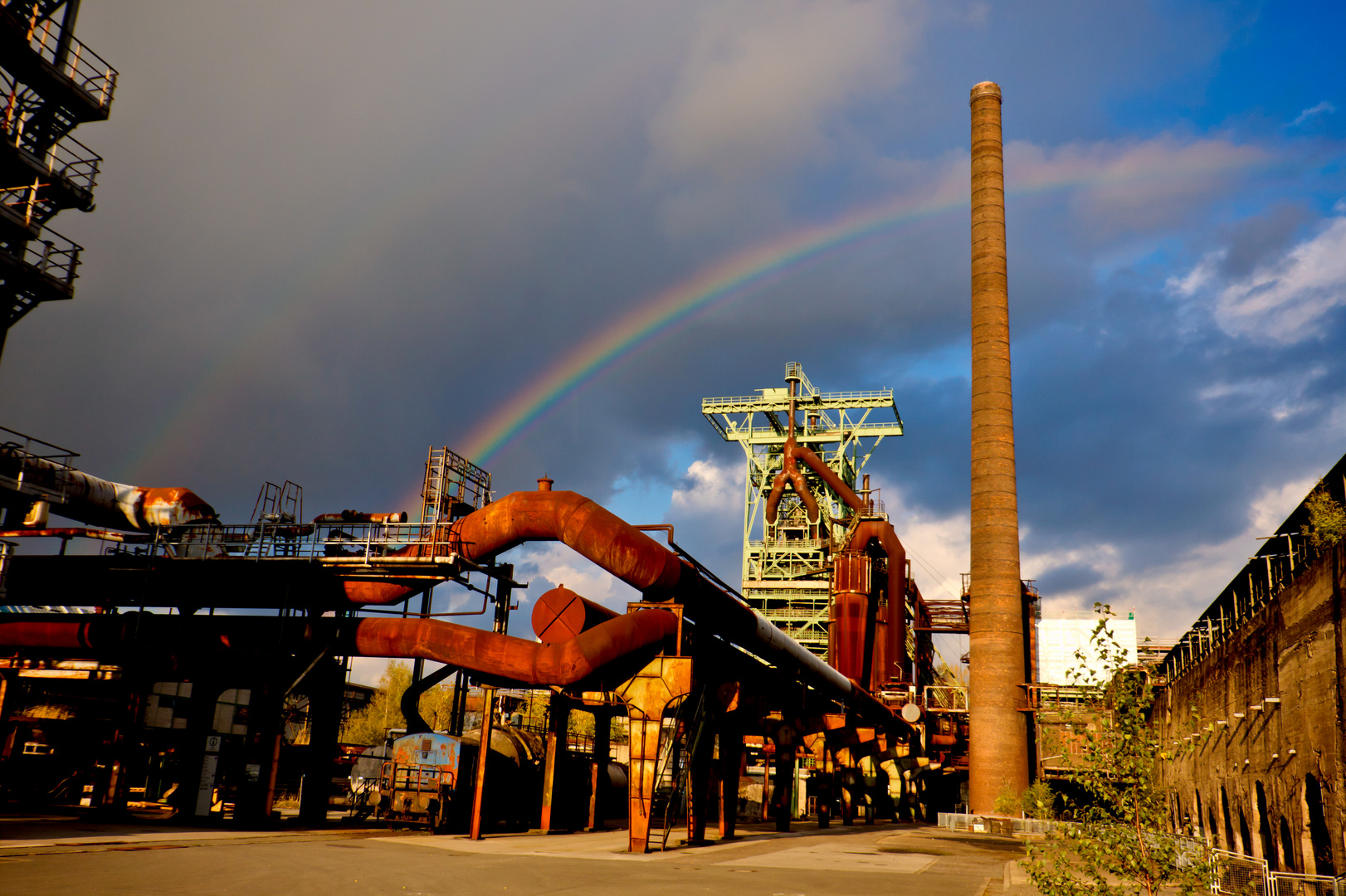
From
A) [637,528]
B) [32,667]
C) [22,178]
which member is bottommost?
[32,667]

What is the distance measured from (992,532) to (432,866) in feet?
106

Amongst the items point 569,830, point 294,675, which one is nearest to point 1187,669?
point 569,830

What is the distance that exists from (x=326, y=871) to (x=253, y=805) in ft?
36.3

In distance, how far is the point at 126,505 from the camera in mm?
28438

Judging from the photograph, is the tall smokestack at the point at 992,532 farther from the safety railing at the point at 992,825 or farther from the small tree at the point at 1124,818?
the small tree at the point at 1124,818

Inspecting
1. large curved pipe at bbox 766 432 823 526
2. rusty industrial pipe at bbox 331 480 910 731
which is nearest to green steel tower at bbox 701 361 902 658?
large curved pipe at bbox 766 432 823 526

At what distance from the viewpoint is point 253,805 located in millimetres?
24422

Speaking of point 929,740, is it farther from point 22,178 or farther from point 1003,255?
point 22,178

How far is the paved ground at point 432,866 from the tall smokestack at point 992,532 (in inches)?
610

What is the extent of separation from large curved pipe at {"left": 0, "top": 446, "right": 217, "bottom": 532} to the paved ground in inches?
376

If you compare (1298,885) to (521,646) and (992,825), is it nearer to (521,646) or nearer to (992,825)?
(521,646)

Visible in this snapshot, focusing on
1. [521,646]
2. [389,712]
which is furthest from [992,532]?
[389,712]

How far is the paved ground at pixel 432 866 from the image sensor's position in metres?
13.4

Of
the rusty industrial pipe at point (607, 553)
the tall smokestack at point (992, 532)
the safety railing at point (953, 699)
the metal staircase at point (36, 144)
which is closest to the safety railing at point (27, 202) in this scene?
the metal staircase at point (36, 144)
